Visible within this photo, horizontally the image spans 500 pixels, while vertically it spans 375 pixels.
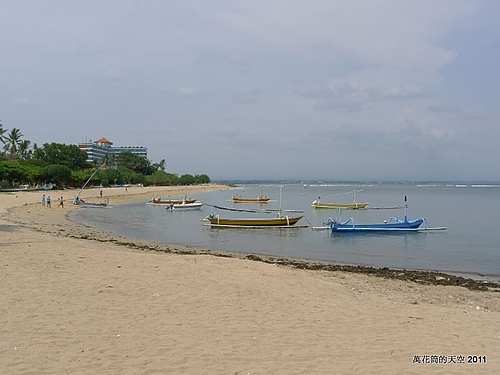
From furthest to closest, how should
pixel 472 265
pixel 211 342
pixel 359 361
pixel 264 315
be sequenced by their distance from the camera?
pixel 472 265
pixel 264 315
pixel 211 342
pixel 359 361

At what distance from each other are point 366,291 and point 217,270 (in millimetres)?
3722

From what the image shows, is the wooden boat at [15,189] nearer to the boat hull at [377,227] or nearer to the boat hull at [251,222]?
the boat hull at [251,222]

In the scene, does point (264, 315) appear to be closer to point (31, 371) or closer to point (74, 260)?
point (31, 371)

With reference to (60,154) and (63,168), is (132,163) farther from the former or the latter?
(63,168)

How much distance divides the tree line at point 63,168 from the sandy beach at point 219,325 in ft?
187

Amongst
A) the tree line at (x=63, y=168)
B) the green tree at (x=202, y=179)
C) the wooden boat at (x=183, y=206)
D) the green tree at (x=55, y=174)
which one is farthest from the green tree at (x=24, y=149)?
the green tree at (x=202, y=179)

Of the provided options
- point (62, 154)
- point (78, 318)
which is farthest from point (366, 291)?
point (62, 154)

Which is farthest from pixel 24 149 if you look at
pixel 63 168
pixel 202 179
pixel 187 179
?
pixel 202 179

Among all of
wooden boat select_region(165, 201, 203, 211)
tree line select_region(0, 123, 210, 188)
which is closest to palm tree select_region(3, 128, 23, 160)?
tree line select_region(0, 123, 210, 188)

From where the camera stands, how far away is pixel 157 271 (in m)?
10.9

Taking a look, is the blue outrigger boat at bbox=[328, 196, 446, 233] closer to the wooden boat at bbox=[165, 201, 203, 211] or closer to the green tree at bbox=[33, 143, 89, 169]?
the wooden boat at bbox=[165, 201, 203, 211]

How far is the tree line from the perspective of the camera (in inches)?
2689

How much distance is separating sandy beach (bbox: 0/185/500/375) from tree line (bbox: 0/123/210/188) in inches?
2248

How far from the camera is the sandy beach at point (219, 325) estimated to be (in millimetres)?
5371
